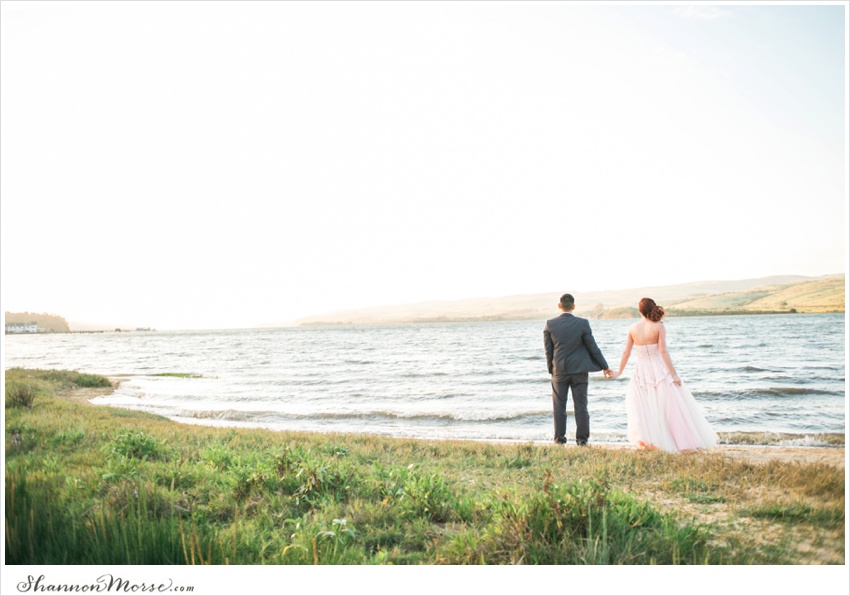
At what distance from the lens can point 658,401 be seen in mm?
7570

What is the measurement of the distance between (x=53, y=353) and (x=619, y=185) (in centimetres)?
3836

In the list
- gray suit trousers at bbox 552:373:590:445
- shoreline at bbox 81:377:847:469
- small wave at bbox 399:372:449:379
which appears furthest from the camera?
small wave at bbox 399:372:449:379

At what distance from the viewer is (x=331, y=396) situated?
20.1 m

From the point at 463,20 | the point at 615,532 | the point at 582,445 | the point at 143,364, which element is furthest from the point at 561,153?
the point at 143,364

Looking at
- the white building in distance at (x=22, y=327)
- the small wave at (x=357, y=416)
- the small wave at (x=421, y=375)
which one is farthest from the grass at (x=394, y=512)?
the small wave at (x=421, y=375)

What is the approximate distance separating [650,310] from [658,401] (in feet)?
4.40

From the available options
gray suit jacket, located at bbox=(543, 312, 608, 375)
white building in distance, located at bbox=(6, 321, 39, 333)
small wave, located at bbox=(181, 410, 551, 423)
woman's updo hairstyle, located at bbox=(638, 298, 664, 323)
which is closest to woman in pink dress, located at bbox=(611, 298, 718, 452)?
woman's updo hairstyle, located at bbox=(638, 298, 664, 323)

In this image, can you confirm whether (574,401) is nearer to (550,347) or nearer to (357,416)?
(550,347)

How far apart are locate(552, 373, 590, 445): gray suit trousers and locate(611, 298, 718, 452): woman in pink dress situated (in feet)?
1.91

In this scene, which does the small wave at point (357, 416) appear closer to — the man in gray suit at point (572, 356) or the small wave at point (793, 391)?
the man in gray suit at point (572, 356)

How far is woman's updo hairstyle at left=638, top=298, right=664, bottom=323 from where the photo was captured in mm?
7576

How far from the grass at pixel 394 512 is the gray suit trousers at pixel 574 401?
65.4 inches

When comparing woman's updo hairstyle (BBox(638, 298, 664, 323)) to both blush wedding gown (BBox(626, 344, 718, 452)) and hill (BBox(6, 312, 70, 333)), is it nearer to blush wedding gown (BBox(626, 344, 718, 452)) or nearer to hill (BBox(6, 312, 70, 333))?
blush wedding gown (BBox(626, 344, 718, 452))

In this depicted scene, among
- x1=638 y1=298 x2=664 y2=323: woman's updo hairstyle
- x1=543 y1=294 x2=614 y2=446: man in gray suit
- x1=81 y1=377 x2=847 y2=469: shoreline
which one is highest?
x1=638 y1=298 x2=664 y2=323: woman's updo hairstyle
